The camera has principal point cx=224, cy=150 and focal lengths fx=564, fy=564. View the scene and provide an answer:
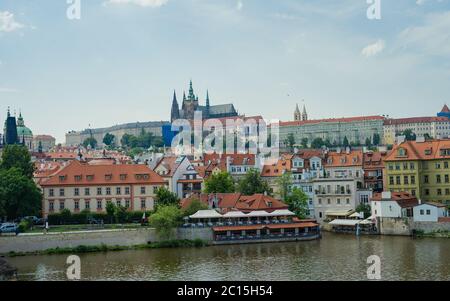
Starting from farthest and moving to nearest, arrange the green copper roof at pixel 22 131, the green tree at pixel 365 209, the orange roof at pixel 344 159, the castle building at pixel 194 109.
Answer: the castle building at pixel 194 109 → the green copper roof at pixel 22 131 → the orange roof at pixel 344 159 → the green tree at pixel 365 209

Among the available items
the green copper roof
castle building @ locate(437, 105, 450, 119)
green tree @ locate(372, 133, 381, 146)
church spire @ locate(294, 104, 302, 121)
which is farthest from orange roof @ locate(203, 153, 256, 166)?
church spire @ locate(294, 104, 302, 121)

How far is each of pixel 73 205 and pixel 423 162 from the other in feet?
86.7

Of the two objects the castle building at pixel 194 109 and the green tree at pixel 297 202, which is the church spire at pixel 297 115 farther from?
the green tree at pixel 297 202

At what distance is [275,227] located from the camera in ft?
115

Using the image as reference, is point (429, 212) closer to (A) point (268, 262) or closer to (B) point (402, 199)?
(B) point (402, 199)

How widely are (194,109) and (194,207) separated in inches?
4705

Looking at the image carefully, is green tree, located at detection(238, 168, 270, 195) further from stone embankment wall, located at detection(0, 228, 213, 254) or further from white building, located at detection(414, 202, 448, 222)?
white building, located at detection(414, 202, 448, 222)

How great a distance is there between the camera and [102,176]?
4188 centimetres

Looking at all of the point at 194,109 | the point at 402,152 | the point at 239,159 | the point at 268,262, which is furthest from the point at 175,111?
the point at 268,262

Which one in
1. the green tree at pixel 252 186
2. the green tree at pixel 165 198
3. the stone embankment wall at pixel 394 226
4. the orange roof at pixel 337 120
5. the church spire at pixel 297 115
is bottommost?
the stone embankment wall at pixel 394 226

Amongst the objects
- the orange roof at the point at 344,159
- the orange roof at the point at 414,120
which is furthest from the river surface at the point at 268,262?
the orange roof at the point at 414,120

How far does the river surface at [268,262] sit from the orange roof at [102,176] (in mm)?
10791

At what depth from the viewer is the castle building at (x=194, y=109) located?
152625 mm
